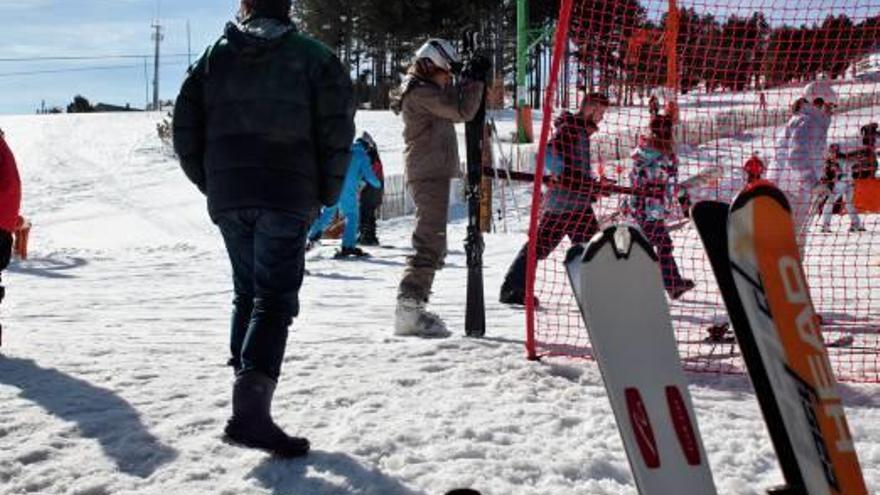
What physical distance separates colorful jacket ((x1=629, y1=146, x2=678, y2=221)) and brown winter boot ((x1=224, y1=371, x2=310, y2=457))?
16.0 ft

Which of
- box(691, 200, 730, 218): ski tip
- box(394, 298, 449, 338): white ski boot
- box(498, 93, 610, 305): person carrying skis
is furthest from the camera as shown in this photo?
box(498, 93, 610, 305): person carrying skis

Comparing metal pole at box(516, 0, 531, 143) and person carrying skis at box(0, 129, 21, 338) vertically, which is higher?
metal pole at box(516, 0, 531, 143)

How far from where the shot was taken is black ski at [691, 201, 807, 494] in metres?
2.42

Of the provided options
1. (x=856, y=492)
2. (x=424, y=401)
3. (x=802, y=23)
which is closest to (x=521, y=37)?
(x=802, y=23)

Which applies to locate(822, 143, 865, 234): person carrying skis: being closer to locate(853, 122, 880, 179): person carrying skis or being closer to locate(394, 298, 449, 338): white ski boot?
locate(853, 122, 880, 179): person carrying skis

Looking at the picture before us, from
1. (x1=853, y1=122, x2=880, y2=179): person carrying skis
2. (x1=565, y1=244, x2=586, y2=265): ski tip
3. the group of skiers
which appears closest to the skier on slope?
the group of skiers

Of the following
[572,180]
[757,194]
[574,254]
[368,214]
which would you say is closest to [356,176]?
[368,214]

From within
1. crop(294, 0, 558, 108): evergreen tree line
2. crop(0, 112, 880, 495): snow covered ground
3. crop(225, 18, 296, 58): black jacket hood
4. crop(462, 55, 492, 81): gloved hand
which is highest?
crop(294, 0, 558, 108): evergreen tree line

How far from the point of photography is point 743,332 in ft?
8.05

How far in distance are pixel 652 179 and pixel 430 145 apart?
9.48ft

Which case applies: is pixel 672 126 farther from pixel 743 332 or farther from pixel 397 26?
pixel 397 26

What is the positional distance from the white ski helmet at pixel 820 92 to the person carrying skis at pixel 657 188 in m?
1.07

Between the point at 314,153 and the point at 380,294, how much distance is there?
5.08 m

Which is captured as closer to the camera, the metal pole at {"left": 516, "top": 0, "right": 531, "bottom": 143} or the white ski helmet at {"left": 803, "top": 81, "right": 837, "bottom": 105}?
the white ski helmet at {"left": 803, "top": 81, "right": 837, "bottom": 105}
